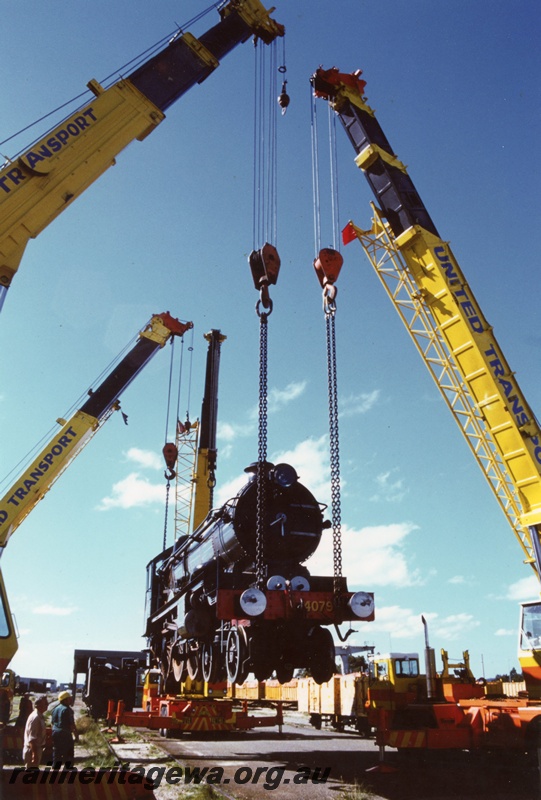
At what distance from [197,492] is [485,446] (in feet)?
36.5

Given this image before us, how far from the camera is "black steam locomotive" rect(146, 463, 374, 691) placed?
8.55 meters

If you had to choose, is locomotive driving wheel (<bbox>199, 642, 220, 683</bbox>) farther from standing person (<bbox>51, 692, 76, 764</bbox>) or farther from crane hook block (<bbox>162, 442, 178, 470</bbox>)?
crane hook block (<bbox>162, 442, 178, 470</bbox>)

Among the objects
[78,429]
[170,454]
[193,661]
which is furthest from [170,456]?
[193,661]

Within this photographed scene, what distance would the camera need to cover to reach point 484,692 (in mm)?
12500

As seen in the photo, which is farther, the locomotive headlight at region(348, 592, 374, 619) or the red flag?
the red flag

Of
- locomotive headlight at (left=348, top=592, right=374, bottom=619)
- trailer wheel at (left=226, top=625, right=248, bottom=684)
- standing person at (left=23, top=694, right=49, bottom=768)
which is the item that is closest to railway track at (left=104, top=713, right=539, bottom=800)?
trailer wheel at (left=226, top=625, right=248, bottom=684)

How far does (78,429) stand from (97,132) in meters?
9.65

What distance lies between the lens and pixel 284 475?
10047mm

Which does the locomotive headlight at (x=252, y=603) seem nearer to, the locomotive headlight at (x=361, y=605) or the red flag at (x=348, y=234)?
the locomotive headlight at (x=361, y=605)

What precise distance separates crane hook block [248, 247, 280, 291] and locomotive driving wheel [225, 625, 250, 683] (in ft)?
17.6

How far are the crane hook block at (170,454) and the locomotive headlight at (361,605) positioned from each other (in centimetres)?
1579

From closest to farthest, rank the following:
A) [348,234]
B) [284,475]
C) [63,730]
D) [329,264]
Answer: [63,730]
[284,475]
[329,264]
[348,234]

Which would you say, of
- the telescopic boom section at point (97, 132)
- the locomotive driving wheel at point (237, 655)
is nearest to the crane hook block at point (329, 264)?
the telescopic boom section at point (97, 132)

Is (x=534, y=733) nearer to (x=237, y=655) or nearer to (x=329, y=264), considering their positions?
(x=237, y=655)
